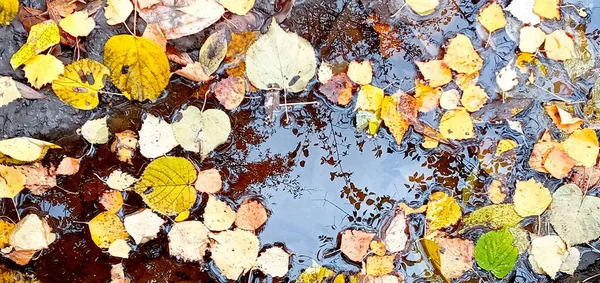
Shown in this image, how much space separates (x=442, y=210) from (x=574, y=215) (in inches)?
19.6

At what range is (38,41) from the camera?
1681 millimetres

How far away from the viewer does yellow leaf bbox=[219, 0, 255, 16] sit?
1.70m

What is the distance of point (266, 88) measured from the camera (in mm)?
1733

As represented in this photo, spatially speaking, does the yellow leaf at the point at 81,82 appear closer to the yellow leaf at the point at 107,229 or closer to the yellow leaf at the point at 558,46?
the yellow leaf at the point at 107,229

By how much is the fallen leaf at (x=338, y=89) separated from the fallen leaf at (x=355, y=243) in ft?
1.66

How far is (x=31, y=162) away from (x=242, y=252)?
2.81ft

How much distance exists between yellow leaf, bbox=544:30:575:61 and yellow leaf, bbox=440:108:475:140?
1.31 ft

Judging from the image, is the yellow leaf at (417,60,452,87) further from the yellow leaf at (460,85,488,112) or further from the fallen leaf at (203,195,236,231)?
the fallen leaf at (203,195,236,231)

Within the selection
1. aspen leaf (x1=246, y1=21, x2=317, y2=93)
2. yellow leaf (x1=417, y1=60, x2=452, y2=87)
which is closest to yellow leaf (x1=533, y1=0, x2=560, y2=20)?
yellow leaf (x1=417, y1=60, x2=452, y2=87)

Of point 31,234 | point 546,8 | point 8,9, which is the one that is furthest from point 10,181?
point 546,8

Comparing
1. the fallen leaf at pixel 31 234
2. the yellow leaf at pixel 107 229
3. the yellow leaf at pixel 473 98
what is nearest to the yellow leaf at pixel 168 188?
the yellow leaf at pixel 107 229

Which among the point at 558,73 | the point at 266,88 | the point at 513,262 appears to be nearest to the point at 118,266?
the point at 266,88

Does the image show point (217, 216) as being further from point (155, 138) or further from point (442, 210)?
point (442, 210)

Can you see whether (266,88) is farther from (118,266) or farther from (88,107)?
(118,266)
